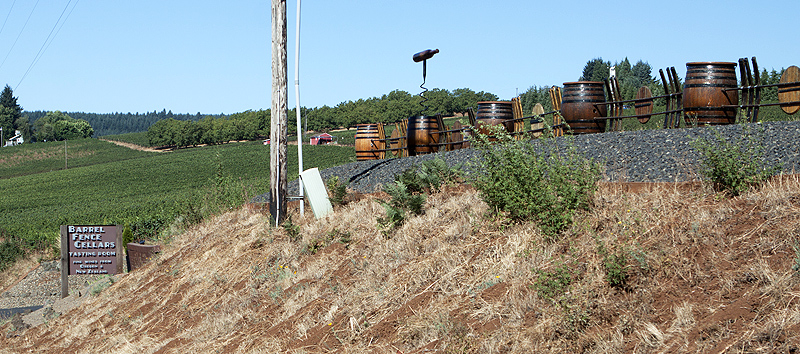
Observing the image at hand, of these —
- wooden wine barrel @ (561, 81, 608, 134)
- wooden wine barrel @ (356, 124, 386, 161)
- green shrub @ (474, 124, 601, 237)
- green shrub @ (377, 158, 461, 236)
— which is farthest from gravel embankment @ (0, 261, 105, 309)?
green shrub @ (474, 124, 601, 237)

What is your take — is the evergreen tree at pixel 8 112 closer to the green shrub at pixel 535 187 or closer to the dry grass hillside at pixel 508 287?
the dry grass hillside at pixel 508 287

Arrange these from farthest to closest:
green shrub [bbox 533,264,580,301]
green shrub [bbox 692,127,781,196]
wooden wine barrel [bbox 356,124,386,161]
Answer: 1. wooden wine barrel [bbox 356,124,386,161]
2. green shrub [bbox 692,127,781,196]
3. green shrub [bbox 533,264,580,301]

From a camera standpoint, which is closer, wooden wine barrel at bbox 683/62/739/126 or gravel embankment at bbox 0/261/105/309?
wooden wine barrel at bbox 683/62/739/126

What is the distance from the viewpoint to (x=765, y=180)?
5398 mm

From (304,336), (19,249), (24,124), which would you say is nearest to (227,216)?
(304,336)

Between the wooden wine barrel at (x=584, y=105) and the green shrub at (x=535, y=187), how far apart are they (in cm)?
565

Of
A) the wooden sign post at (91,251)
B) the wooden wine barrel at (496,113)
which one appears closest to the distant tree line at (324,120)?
the wooden wine barrel at (496,113)

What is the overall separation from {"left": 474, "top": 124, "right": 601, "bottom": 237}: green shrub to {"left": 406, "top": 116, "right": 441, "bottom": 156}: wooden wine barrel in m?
8.58

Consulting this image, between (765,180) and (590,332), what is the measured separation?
251 centimetres

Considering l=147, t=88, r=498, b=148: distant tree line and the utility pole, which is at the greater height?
l=147, t=88, r=498, b=148: distant tree line

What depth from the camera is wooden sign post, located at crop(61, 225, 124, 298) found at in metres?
13.6

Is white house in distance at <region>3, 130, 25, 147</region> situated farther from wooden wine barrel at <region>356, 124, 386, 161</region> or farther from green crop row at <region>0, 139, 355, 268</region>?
wooden wine barrel at <region>356, 124, 386, 161</region>

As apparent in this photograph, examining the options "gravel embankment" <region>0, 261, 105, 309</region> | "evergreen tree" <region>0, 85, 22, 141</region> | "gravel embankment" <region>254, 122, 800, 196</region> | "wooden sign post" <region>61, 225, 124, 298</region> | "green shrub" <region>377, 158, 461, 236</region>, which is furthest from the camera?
"evergreen tree" <region>0, 85, 22, 141</region>

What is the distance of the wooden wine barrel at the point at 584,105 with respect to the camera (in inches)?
462
